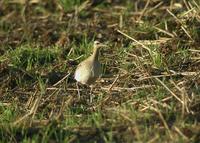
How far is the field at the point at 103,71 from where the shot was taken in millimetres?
6004

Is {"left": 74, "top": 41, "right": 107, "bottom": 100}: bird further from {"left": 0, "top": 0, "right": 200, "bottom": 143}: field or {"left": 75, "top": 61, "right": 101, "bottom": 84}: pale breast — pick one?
{"left": 0, "top": 0, "right": 200, "bottom": 143}: field

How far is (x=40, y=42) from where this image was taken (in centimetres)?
904

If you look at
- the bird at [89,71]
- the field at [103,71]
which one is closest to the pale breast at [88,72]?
the bird at [89,71]

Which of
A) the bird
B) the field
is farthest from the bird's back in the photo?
the field

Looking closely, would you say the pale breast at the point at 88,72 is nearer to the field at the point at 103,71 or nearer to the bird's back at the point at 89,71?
the bird's back at the point at 89,71

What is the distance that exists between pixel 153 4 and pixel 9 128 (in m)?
4.35

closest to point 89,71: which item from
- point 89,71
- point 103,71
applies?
point 89,71

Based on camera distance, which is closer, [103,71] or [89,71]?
[89,71]

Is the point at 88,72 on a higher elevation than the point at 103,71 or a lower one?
higher

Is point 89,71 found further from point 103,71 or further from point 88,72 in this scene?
point 103,71

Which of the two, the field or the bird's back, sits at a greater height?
the bird's back

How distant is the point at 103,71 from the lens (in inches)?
300

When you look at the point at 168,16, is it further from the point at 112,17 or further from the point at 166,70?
the point at 166,70

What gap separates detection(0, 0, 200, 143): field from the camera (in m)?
6.00
